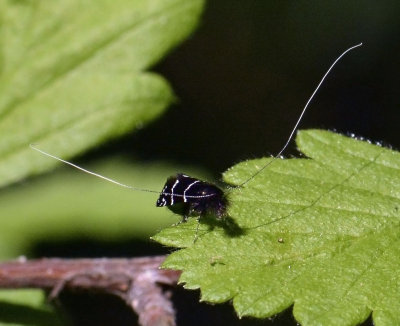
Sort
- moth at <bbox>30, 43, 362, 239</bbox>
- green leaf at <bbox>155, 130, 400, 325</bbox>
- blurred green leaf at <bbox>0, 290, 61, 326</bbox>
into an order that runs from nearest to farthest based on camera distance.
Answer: green leaf at <bbox>155, 130, 400, 325</bbox> → moth at <bbox>30, 43, 362, 239</bbox> → blurred green leaf at <bbox>0, 290, 61, 326</bbox>

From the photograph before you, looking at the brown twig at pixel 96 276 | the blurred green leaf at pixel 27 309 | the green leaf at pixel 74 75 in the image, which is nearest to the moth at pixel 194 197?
the brown twig at pixel 96 276

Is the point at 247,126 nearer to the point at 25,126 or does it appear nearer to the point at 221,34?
the point at 221,34

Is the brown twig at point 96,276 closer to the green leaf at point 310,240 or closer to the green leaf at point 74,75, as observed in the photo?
the green leaf at point 310,240

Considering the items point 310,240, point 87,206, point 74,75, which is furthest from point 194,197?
point 87,206

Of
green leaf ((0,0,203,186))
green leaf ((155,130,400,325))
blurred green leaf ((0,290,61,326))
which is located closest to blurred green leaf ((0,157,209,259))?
green leaf ((0,0,203,186))

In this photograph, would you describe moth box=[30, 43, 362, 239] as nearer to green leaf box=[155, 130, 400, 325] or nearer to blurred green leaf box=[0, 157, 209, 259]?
green leaf box=[155, 130, 400, 325]
